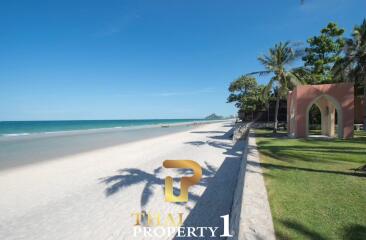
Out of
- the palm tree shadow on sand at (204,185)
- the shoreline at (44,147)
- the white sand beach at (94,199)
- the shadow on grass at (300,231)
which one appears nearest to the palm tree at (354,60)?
the palm tree shadow on sand at (204,185)

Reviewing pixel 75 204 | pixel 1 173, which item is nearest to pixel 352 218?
pixel 75 204

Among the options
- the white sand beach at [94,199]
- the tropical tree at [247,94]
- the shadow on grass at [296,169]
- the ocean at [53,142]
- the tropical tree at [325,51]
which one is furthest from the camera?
the tropical tree at [247,94]

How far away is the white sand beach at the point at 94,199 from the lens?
462 centimetres

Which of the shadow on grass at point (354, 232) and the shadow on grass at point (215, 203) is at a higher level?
the shadow on grass at point (354, 232)

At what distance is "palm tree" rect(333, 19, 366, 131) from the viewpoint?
2177 centimetres

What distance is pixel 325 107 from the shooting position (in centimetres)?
1878

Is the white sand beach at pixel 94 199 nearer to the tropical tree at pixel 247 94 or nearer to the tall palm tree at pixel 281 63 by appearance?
the tall palm tree at pixel 281 63

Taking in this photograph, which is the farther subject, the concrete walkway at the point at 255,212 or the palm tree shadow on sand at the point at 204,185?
the palm tree shadow on sand at the point at 204,185

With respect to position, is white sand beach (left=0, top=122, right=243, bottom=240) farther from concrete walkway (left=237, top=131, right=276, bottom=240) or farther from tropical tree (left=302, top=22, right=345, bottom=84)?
tropical tree (left=302, top=22, right=345, bottom=84)

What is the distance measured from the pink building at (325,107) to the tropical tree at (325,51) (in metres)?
8.19

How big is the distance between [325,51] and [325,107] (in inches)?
413

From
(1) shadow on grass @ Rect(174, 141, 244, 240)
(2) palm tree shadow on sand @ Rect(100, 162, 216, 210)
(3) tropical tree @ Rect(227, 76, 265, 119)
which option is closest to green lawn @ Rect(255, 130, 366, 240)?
(1) shadow on grass @ Rect(174, 141, 244, 240)

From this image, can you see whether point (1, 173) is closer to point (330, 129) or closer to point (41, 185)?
point (41, 185)

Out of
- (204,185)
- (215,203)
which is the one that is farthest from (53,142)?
(215,203)
